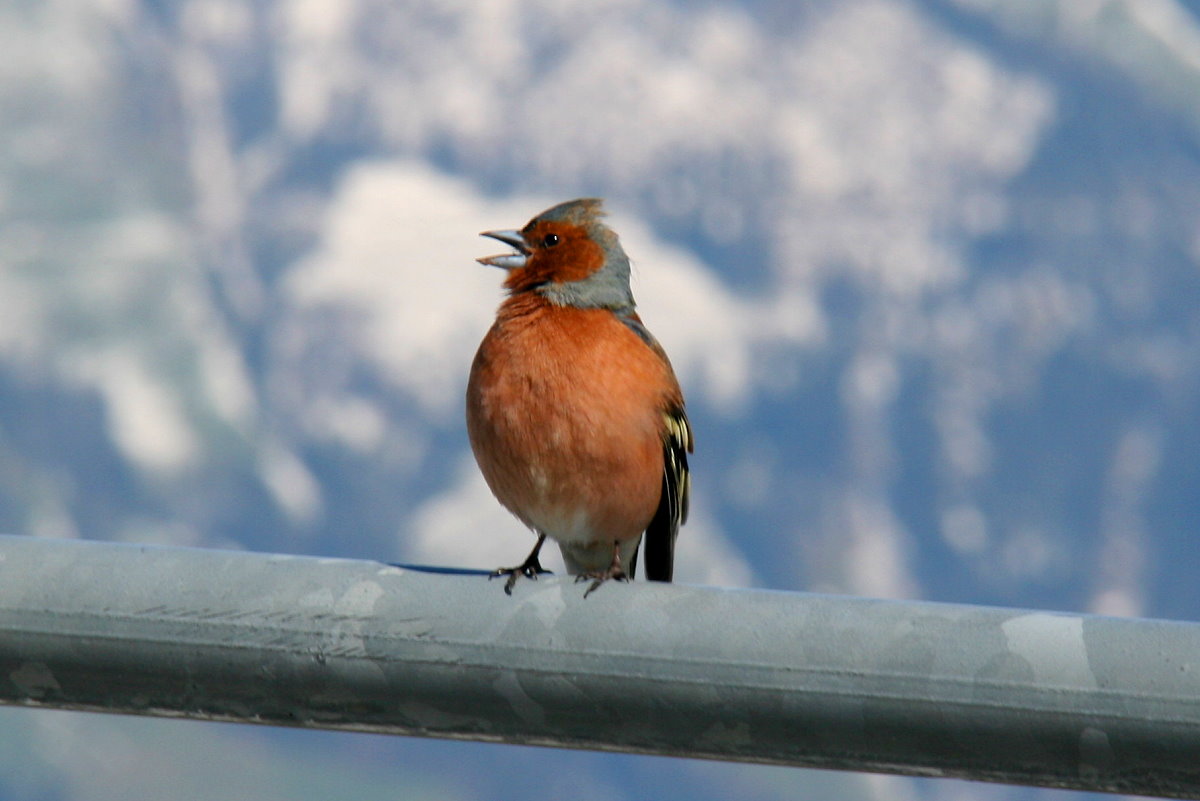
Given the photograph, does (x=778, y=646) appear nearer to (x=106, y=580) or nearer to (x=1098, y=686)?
(x=1098, y=686)

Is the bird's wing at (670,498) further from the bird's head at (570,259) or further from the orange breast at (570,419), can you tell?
the bird's head at (570,259)

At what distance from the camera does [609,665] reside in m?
Result: 2.33

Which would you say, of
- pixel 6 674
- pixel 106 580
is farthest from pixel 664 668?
pixel 6 674

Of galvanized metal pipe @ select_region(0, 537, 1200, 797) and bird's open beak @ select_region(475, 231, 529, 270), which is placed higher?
bird's open beak @ select_region(475, 231, 529, 270)

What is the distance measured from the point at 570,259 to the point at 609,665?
3.13 m

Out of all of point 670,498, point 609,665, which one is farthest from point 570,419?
point 609,665

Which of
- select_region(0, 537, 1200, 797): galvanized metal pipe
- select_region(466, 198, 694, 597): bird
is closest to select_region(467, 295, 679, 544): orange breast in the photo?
select_region(466, 198, 694, 597): bird

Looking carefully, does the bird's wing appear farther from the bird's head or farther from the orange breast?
the bird's head

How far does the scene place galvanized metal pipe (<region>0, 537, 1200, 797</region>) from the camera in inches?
86.3

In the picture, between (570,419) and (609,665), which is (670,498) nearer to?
(570,419)

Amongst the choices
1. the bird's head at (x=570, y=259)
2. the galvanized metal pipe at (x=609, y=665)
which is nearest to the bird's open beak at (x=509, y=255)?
the bird's head at (x=570, y=259)

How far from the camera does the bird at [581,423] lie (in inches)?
179

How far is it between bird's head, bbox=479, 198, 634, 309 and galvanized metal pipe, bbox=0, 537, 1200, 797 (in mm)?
2622

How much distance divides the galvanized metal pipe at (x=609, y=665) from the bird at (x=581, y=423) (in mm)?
1869
